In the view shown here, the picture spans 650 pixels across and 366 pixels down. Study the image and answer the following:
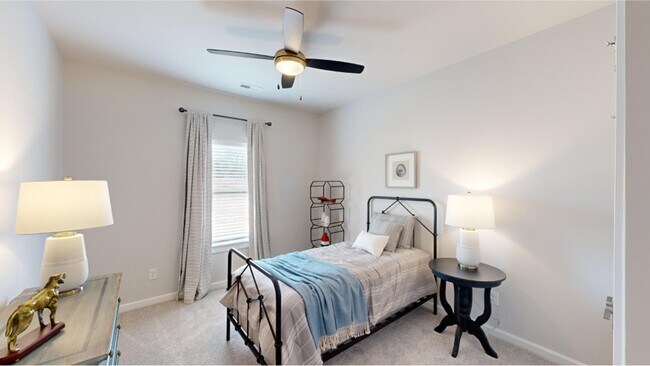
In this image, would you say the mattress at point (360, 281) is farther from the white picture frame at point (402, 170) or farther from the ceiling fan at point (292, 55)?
the ceiling fan at point (292, 55)

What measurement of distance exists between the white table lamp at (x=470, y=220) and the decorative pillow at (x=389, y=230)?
2.31 ft

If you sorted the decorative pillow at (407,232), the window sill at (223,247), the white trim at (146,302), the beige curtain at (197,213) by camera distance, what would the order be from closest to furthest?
the white trim at (146,302), the decorative pillow at (407,232), the beige curtain at (197,213), the window sill at (223,247)

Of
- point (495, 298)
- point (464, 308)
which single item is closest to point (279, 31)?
point (464, 308)

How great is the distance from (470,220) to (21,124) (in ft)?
11.0

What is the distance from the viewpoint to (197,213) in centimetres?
315

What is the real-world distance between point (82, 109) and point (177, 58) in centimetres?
117

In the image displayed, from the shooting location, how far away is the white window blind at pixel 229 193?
346cm

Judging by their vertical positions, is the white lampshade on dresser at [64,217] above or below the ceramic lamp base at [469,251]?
above

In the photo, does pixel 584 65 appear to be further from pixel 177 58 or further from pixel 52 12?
pixel 52 12

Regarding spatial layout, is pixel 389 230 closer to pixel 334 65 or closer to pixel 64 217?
pixel 334 65

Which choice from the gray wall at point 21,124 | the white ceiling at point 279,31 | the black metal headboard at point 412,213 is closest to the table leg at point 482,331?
the black metal headboard at point 412,213

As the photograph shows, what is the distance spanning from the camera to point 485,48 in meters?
2.37

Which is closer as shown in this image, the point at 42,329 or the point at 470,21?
the point at 42,329

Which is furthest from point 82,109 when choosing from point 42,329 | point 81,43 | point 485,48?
point 485,48
